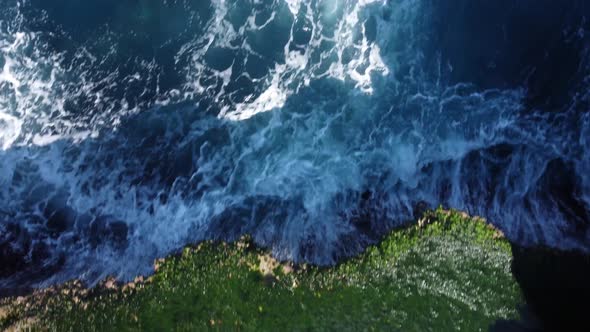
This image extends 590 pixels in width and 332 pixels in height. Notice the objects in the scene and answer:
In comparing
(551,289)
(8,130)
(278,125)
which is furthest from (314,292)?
(8,130)

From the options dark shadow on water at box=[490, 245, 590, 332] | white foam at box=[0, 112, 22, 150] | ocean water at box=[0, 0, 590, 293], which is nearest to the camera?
dark shadow on water at box=[490, 245, 590, 332]

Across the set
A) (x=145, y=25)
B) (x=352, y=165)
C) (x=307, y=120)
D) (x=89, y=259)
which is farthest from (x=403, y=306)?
(x=145, y=25)

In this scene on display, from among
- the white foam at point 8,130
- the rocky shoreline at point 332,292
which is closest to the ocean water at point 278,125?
the white foam at point 8,130

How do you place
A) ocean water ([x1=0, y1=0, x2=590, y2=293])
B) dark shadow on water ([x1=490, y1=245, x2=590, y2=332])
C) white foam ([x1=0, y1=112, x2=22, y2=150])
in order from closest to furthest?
dark shadow on water ([x1=490, y1=245, x2=590, y2=332]), ocean water ([x1=0, y1=0, x2=590, y2=293]), white foam ([x1=0, y1=112, x2=22, y2=150])

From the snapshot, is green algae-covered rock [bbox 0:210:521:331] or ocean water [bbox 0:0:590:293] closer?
green algae-covered rock [bbox 0:210:521:331]

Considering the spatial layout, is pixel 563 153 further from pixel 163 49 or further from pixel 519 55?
pixel 163 49

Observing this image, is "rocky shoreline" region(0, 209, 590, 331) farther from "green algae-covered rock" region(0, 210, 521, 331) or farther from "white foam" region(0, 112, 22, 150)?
"white foam" region(0, 112, 22, 150)

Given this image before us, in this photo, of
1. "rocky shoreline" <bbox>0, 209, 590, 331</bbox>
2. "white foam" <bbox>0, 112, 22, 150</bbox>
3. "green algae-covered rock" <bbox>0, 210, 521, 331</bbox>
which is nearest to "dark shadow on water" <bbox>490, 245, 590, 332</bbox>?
"rocky shoreline" <bbox>0, 209, 590, 331</bbox>
